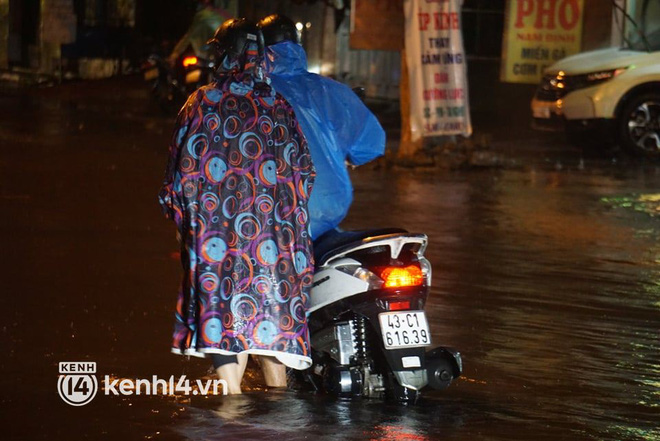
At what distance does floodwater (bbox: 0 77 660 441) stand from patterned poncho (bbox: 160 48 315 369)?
37 cm

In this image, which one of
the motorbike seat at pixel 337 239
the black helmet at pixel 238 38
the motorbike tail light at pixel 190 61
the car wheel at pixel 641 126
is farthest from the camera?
the motorbike tail light at pixel 190 61

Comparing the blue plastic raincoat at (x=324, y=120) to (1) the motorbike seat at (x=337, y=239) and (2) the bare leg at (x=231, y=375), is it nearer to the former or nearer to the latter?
(1) the motorbike seat at (x=337, y=239)

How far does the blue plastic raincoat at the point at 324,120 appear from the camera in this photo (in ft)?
19.3

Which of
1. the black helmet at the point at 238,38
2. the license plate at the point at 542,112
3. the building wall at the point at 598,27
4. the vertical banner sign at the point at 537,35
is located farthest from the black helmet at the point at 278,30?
the building wall at the point at 598,27

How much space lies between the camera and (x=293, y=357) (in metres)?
5.71

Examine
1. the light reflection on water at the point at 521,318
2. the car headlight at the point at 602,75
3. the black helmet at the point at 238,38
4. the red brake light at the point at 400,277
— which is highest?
the car headlight at the point at 602,75

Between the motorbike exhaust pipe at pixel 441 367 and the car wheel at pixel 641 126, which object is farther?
the car wheel at pixel 641 126

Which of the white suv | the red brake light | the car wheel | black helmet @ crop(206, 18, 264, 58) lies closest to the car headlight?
the white suv

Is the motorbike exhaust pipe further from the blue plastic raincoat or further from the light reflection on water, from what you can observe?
the blue plastic raincoat

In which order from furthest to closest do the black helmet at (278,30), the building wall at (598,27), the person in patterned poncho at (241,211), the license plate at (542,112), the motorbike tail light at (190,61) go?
the motorbike tail light at (190,61), the building wall at (598,27), the license plate at (542,112), the black helmet at (278,30), the person in patterned poncho at (241,211)

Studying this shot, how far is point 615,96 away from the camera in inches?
680

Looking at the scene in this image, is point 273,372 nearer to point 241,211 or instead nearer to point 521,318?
point 241,211

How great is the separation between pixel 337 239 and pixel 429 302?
270cm

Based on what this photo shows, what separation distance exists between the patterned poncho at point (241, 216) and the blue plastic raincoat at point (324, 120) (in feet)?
0.47
